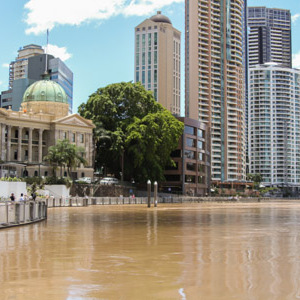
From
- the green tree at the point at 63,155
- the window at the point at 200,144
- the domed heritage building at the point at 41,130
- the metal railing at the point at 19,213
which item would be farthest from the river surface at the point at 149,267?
the window at the point at 200,144

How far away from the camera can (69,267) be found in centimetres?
1155

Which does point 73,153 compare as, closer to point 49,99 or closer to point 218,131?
point 49,99

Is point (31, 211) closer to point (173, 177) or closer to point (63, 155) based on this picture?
point (63, 155)

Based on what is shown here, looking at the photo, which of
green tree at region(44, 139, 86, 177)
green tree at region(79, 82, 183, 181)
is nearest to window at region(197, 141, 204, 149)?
green tree at region(79, 82, 183, 181)

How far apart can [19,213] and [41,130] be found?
2837 inches

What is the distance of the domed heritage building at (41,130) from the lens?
9138 centimetres

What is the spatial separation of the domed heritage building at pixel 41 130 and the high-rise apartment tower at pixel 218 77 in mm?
69853

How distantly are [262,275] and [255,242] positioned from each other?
22.5ft

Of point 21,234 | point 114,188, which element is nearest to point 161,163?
point 114,188

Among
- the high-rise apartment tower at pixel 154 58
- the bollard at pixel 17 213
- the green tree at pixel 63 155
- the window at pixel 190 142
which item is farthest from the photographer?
the high-rise apartment tower at pixel 154 58

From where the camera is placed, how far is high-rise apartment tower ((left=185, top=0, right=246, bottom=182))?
161m

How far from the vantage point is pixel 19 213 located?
2489cm

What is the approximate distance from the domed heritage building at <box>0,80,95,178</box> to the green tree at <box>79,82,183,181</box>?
11.0 ft

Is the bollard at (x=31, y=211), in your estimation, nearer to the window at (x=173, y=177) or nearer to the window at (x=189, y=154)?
the window at (x=173, y=177)
